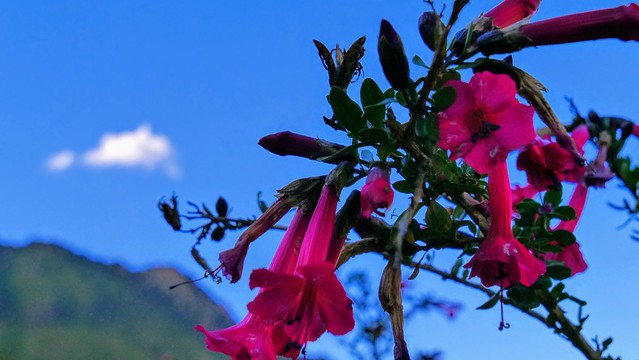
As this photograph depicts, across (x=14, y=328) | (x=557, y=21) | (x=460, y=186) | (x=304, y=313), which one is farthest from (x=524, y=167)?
(x=14, y=328)

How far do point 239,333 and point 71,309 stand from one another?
7.42 m

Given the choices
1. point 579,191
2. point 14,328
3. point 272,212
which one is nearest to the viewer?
point 272,212

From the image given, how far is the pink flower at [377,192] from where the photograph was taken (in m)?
1.05

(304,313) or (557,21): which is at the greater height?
(557,21)

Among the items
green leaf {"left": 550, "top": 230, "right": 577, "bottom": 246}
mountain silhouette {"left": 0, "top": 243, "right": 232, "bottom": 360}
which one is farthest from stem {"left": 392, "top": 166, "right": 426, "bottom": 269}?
mountain silhouette {"left": 0, "top": 243, "right": 232, "bottom": 360}

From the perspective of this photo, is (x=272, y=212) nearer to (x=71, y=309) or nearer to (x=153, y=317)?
(x=153, y=317)

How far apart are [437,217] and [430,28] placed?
38 cm

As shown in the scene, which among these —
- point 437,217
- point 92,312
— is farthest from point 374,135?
point 92,312

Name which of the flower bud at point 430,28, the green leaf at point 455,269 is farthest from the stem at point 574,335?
the flower bud at point 430,28

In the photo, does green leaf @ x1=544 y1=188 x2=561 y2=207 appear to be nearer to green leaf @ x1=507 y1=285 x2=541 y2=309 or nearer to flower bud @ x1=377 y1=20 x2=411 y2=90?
green leaf @ x1=507 y1=285 x2=541 y2=309

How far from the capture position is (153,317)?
23.1 feet

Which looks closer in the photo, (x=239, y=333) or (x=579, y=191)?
(x=239, y=333)

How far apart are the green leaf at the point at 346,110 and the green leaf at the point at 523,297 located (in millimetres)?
530

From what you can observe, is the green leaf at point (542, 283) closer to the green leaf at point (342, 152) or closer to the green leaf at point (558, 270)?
the green leaf at point (558, 270)
